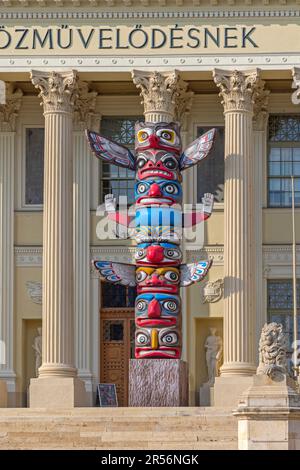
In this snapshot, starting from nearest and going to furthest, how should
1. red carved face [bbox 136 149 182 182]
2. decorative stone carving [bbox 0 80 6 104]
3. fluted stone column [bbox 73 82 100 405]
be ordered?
red carved face [bbox 136 149 182 182] < decorative stone carving [bbox 0 80 6 104] < fluted stone column [bbox 73 82 100 405]

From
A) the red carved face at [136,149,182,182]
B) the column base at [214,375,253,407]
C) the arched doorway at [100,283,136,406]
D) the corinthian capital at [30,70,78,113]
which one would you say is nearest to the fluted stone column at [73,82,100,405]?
the arched doorway at [100,283,136,406]

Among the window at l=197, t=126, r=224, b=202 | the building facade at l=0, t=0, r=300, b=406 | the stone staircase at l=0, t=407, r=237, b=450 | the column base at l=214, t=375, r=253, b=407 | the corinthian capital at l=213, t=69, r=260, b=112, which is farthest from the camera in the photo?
the window at l=197, t=126, r=224, b=202

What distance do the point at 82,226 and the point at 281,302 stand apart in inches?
262

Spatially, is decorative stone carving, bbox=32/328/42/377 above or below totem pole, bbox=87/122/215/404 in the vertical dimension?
below

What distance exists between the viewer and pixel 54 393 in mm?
53500

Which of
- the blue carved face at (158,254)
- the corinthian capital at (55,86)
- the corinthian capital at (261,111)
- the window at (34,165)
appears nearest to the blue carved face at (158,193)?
the blue carved face at (158,254)

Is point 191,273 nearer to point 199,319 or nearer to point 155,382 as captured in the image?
point 155,382

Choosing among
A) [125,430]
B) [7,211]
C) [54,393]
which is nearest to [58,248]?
[54,393]

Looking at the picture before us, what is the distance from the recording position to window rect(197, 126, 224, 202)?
58.9 m

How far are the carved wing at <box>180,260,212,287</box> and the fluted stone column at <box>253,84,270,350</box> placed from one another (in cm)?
701

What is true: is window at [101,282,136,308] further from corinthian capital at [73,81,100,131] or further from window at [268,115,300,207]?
window at [268,115,300,207]

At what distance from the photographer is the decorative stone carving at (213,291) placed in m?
58.2
